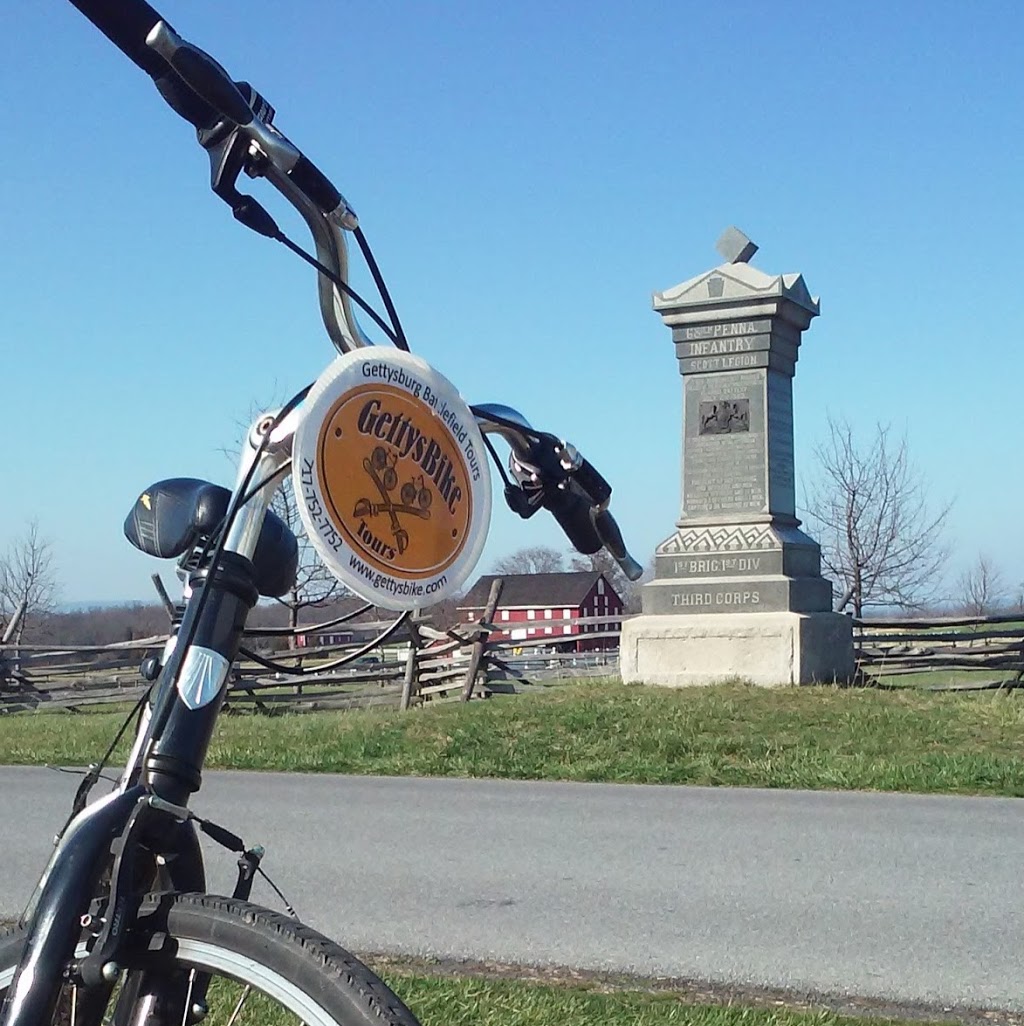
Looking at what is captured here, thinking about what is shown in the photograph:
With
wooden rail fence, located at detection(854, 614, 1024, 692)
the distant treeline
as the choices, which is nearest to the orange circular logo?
wooden rail fence, located at detection(854, 614, 1024, 692)

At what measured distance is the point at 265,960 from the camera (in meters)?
1.39

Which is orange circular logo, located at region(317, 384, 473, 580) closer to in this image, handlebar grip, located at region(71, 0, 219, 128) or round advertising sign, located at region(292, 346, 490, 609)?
round advertising sign, located at region(292, 346, 490, 609)

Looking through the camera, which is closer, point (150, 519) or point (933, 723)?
point (150, 519)

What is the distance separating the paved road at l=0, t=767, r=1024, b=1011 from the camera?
500cm

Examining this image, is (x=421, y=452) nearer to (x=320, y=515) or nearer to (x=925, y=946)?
(x=320, y=515)

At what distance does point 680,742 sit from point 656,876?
399cm

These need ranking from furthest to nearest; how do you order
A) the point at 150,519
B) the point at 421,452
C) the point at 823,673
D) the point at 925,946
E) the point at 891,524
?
the point at 891,524
the point at 823,673
the point at 925,946
the point at 150,519
the point at 421,452

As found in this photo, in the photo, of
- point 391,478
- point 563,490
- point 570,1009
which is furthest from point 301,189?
point 570,1009

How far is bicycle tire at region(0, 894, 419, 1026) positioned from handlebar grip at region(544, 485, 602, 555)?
0.98 m

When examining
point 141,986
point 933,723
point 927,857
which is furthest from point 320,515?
point 933,723

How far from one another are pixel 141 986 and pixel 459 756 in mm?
9110

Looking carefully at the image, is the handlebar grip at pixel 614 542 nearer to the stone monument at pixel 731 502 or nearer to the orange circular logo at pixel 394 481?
the orange circular logo at pixel 394 481

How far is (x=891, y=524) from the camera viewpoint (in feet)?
92.4

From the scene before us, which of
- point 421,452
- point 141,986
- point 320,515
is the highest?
point 421,452
